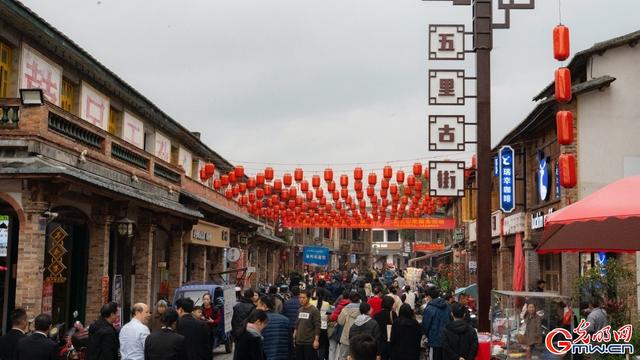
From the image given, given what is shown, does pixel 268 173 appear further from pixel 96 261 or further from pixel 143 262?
pixel 96 261

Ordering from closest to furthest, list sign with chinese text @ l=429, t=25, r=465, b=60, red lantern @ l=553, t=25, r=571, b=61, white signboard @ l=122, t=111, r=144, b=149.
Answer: sign with chinese text @ l=429, t=25, r=465, b=60 → red lantern @ l=553, t=25, r=571, b=61 → white signboard @ l=122, t=111, r=144, b=149

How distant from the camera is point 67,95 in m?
18.9

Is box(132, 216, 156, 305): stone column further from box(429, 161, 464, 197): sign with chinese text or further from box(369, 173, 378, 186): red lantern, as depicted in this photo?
box(369, 173, 378, 186): red lantern

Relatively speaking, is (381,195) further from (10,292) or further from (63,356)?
(63,356)

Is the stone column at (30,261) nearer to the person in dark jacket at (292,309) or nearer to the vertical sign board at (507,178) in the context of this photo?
the person in dark jacket at (292,309)

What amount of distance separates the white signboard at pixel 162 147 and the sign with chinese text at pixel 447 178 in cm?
1223

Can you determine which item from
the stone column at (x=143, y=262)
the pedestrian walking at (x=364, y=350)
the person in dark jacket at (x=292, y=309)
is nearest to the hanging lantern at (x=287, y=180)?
the stone column at (x=143, y=262)

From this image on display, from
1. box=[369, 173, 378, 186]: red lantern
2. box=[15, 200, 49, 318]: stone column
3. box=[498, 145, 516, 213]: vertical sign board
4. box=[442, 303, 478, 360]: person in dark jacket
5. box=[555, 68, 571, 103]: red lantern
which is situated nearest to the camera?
box=[442, 303, 478, 360]: person in dark jacket

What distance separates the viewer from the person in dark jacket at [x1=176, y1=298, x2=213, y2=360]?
33.6 feet

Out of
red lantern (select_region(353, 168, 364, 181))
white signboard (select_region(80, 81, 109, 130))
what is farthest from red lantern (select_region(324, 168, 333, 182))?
white signboard (select_region(80, 81, 109, 130))

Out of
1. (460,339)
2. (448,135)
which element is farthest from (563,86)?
(460,339)

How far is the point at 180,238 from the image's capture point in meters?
25.5

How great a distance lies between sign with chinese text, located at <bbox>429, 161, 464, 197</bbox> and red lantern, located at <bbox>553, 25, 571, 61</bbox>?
3773 mm

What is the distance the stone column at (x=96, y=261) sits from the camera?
17938mm
